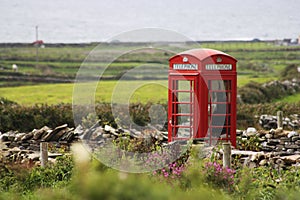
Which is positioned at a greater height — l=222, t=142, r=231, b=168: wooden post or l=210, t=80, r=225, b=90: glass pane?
l=210, t=80, r=225, b=90: glass pane

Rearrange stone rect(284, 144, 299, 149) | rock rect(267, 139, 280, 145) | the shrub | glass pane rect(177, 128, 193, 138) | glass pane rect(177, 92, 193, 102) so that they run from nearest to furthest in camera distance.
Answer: the shrub, glass pane rect(177, 92, 193, 102), glass pane rect(177, 128, 193, 138), stone rect(284, 144, 299, 149), rock rect(267, 139, 280, 145)

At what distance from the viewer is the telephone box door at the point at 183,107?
12445 mm

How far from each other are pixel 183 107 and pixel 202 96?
0.55 meters

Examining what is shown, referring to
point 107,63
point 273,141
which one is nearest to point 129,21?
point 107,63

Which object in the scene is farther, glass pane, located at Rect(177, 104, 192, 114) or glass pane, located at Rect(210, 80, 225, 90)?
glass pane, located at Rect(177, 104, 192, 114)

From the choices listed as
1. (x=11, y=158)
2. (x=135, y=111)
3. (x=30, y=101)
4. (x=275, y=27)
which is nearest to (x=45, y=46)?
(x=275, y=27)

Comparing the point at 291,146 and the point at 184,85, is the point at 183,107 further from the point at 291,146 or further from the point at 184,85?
the point at 291,146

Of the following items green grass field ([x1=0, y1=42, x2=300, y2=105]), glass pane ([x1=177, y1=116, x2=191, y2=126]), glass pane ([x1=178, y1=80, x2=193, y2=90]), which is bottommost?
glass pane ([x1=177, y1=116, x2=191, y2=126])

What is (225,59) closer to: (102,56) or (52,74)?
(52,74)

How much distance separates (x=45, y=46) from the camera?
60.2 meters

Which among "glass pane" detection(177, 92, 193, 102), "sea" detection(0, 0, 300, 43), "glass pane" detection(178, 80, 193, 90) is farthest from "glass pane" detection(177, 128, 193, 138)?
"sea" detection(0, 0, 300, 43)

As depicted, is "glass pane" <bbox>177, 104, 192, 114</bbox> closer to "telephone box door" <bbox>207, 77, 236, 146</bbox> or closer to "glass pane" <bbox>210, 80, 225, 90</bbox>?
"telephone box door" <bbox>207, 77, 236, 146</bbox>

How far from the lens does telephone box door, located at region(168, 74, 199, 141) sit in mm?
12445

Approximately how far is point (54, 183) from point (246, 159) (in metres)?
3.76
